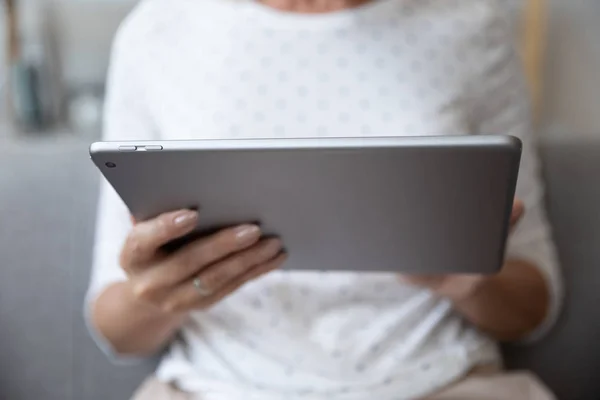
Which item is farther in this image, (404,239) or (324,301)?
(324,301)

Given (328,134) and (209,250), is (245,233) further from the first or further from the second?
(328,134)

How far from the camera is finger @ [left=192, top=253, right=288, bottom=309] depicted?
66 centimetres

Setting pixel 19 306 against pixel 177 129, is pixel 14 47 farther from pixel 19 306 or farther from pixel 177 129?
pixel 177 129

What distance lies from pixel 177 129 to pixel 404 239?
318 mm

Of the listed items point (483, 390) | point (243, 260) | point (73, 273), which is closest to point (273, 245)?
point (243, 260)

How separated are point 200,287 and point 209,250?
0.05 metres

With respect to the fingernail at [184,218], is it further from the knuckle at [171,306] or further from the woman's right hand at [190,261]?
the knuckle at [171,306]

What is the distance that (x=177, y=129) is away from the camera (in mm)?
827

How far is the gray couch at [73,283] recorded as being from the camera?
941mm

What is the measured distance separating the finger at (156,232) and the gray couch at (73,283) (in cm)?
36

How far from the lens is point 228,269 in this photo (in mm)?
639

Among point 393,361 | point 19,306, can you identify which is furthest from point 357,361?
point 19,306

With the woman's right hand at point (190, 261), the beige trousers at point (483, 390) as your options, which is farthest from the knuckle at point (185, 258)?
the beige trousers at point (483, 390)

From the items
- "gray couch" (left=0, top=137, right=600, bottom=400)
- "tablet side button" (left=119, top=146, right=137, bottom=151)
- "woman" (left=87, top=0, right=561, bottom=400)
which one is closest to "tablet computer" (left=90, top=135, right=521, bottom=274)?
"tablet side button" (left=119, top=146, right=137, bottom=151)
